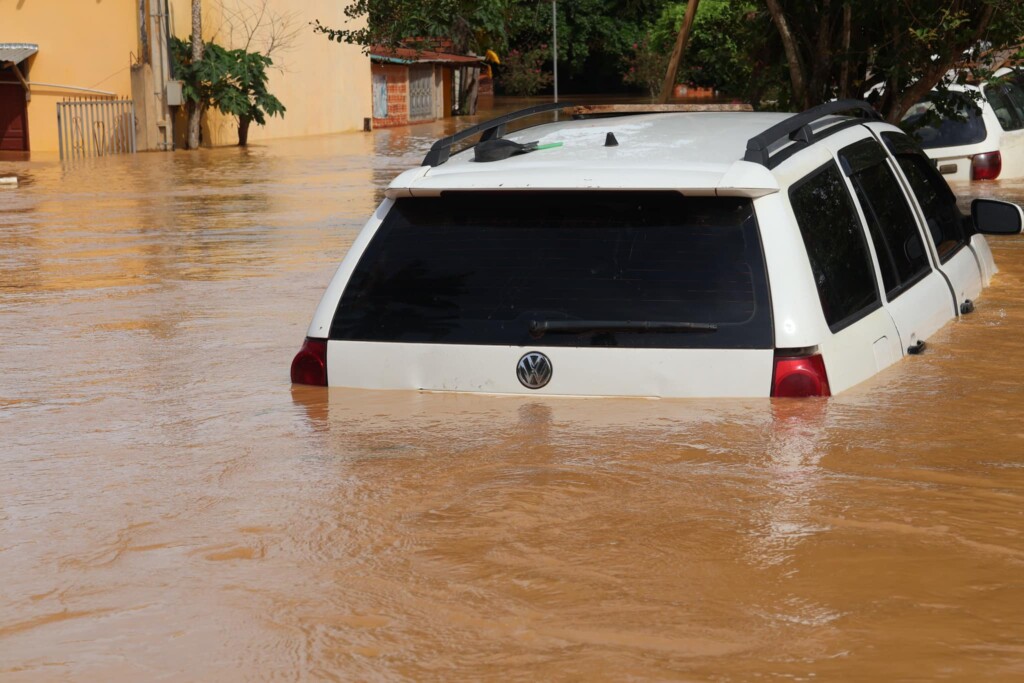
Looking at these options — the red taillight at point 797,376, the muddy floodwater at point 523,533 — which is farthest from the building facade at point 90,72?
the red taillight at point 797,376

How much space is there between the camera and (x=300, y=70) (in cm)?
4059

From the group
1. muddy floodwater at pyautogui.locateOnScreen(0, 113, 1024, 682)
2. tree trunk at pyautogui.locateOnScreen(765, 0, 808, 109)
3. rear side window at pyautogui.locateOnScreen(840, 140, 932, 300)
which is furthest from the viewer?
tree trunk at pyautogui.locateOnScreen(765, 0, 808, 109)

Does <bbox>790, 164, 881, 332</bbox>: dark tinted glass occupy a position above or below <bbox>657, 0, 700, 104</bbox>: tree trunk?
below

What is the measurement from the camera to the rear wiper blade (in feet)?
16.4

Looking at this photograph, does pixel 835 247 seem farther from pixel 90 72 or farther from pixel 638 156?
pixel 90 72

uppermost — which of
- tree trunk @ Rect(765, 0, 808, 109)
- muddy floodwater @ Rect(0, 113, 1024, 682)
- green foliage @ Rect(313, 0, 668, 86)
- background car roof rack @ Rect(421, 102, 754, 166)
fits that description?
green foliage @ Rect(313, 0, 668, 86)

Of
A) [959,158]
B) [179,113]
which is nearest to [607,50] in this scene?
[179,113]

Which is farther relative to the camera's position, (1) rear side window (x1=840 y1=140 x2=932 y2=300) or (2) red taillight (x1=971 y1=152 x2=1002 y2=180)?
(2) red taillight (x1=971 y1=152 x2=1002 y2=180)

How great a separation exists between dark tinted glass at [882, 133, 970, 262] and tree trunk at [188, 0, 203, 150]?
28.0 meters

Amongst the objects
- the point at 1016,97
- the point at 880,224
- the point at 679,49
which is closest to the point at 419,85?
the point at 1016,97

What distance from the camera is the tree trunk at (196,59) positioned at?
3394 centimetres

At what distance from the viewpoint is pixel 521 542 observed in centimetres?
440

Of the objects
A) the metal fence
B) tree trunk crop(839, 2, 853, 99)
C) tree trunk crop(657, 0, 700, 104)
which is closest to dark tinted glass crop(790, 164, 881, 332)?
tree trunk crop(839, 2, 853, 99)

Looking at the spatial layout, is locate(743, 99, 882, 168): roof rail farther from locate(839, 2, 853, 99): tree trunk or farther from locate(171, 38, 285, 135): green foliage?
locate(171, 38, 285, 135): green foliage
